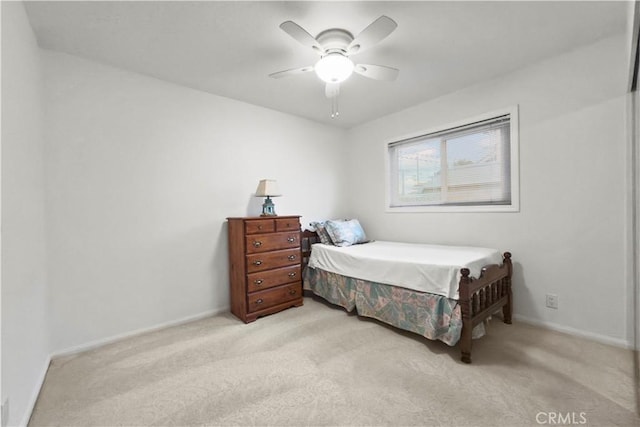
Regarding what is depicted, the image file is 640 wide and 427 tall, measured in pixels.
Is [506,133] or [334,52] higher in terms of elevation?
[334,52]

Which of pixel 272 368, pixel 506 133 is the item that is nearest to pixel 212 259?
pixel 272 368

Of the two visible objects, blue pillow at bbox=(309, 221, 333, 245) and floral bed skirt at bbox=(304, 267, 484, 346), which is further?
blue pillow at bbox=(309, 221, 333, 245)

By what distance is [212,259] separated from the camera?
9.66ft

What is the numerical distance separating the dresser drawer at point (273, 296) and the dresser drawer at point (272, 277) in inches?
2.2

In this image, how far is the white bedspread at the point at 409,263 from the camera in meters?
2.11

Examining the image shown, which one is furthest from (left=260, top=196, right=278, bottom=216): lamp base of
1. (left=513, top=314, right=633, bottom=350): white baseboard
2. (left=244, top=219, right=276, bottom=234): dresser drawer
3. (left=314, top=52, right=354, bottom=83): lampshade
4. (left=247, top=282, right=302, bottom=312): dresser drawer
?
(left=513, top=314, right=633, bottom=350): white baseboard

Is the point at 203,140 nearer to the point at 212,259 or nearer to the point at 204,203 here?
the point at 204,203

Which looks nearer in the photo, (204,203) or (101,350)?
(101,350)

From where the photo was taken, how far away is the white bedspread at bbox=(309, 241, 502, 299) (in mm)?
2105

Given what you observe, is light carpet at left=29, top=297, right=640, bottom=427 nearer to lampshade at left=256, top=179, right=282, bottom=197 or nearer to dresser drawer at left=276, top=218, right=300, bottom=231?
dresser drawer at left=276, top=218, right=300, bottom=231

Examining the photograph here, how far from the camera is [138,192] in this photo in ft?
8.16

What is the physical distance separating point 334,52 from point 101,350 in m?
2.97

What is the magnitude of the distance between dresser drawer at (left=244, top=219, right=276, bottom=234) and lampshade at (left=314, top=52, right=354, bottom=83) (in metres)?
1.52

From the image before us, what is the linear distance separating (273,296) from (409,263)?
4.83ft
